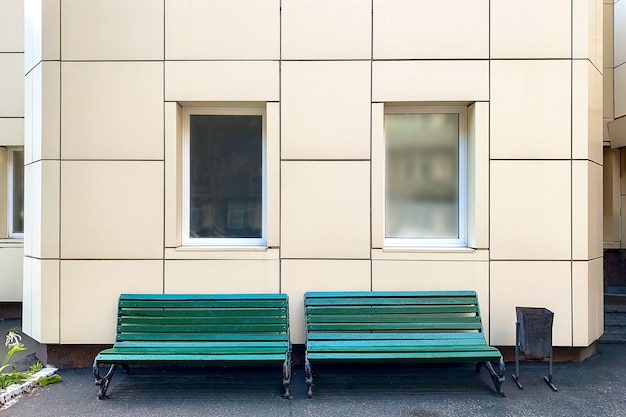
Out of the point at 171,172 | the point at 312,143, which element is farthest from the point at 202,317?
the point at 312,143

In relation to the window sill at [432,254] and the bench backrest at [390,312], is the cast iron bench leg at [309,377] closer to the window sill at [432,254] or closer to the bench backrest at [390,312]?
the bench backrest at [390,312]

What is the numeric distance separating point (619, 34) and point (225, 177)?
6929mm

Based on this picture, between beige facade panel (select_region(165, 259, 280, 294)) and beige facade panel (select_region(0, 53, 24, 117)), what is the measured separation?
4213 millimetres

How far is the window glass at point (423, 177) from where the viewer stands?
4832 mm

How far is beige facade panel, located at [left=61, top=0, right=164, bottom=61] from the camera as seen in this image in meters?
4.56

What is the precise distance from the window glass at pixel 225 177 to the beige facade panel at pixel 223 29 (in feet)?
2.35

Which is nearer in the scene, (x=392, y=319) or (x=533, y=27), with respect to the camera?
(x=392, y=319)

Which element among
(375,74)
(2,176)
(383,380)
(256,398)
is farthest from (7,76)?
(383,380)

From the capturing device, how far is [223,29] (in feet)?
14.9

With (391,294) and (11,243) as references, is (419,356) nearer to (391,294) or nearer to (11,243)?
(391,294)

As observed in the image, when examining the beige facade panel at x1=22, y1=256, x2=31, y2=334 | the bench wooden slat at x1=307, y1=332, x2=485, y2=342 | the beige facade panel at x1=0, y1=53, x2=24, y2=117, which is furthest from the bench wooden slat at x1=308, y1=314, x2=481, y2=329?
the beige facade panel at x1=0, y1=53, x2=24, y2=117

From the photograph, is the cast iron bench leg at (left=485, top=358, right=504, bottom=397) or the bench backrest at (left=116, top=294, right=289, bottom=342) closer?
the cast iron bench leg at (left=485, top=358, right=504, bottom=397)

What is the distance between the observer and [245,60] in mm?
4562

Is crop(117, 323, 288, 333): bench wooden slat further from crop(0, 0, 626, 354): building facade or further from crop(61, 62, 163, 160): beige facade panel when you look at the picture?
crop(61, 62, 163, 160): beige facade panel
